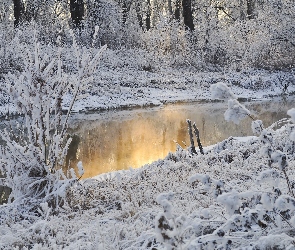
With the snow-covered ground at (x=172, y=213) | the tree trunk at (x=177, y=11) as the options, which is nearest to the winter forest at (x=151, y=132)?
the snow-covered ground at (x=172, y=213)

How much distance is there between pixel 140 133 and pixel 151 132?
0.96 ft

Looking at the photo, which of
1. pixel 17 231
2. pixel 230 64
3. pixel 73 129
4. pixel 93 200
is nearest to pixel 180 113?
pixel 73 129

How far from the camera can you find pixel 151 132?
10.6 m

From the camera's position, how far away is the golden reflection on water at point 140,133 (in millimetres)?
8016

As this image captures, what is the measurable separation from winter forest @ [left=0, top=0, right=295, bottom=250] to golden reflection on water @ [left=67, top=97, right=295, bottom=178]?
0.08m

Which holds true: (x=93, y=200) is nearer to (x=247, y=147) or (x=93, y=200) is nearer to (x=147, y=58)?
(x=247, y=147)

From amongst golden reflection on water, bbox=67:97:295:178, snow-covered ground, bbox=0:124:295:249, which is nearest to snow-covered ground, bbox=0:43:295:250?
snow-covered ground, bbox=0:124:295:249

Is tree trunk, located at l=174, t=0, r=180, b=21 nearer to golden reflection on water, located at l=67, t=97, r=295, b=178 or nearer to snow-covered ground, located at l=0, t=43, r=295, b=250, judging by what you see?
golden reflection on water, located at l=67, t=97, r=295, b=178

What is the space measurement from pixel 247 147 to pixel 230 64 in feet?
47.4

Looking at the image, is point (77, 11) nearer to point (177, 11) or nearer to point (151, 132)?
point (177, 11)

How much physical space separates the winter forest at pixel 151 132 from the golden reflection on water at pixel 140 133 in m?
0.08

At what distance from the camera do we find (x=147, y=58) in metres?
18.5

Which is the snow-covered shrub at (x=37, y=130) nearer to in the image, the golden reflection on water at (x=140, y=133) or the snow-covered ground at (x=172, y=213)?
the snow-covered ground at (x=172, y=213)

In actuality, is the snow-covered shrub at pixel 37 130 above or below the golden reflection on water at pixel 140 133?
above
